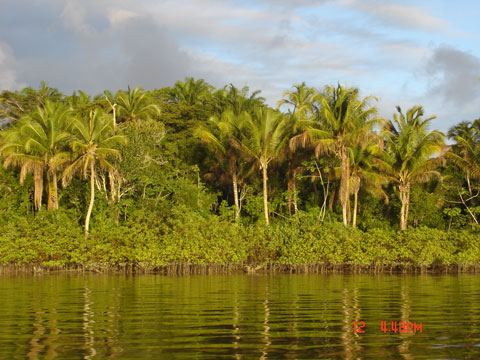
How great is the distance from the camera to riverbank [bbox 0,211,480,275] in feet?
92.8

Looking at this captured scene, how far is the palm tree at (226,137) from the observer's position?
3503 centimetres

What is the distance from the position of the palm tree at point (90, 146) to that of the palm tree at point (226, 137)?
5.66 m

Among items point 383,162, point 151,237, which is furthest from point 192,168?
point 383,162

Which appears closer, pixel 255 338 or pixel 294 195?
pixel 255 338

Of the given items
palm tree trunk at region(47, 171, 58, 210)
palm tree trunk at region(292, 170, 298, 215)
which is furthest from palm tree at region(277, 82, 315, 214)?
palm tree trunk at region(47, 171, 58, 210)

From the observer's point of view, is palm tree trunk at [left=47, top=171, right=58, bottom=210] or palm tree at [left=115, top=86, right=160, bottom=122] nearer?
palm tree trunk at [left=47, top=171, right=58, bottom=210]

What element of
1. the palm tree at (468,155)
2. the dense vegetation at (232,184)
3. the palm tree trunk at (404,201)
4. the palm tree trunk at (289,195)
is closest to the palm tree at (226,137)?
the dense vegetation at (232,184)

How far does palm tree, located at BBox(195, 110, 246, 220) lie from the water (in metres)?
18.6

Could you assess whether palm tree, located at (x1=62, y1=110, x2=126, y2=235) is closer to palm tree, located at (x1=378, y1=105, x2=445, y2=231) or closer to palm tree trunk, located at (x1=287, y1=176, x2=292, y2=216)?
palm tree trunk, located at (x1=287, y1=176, x2=292, y2=216)

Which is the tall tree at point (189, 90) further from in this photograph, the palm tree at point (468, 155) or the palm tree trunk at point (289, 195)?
the palm tree at point (468, 155)

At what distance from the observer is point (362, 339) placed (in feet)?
27.4

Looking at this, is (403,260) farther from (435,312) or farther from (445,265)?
(435,312)

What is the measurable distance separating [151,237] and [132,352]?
21913 millimetres

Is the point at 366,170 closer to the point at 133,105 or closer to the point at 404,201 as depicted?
the point at 404,201
